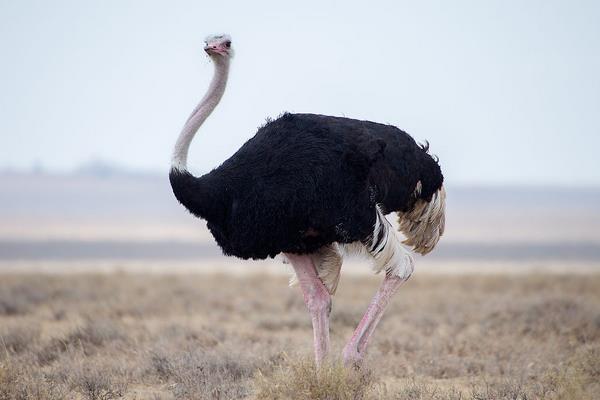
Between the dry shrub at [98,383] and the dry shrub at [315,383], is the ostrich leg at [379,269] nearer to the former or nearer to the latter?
the dry shrub at [315,383]

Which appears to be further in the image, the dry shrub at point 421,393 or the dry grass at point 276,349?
the dry grass at point 276,349

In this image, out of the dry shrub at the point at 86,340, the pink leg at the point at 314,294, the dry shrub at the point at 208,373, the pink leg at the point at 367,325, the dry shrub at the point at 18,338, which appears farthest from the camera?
the dry shrub at the point at 18,338

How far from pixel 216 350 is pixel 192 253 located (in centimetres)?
4333

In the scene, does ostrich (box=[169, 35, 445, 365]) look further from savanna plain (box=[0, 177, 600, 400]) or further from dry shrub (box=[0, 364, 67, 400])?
dry shrub (box=[0, 364, 67, 400])

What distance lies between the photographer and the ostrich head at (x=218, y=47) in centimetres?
782

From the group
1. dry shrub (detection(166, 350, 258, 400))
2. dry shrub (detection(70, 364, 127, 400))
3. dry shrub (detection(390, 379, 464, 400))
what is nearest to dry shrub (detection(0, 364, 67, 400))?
dry shrub (detection(70, 364, 127, 400))

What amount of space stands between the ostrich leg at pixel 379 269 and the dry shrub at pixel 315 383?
0.36m

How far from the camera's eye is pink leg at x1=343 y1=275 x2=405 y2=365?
742cm

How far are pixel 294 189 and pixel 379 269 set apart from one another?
0.98 metres

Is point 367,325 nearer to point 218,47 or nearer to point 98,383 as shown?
point 98,383

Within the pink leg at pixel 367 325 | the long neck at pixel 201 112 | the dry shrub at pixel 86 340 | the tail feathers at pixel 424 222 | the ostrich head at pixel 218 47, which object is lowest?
the dry shrub at pixel 86 340

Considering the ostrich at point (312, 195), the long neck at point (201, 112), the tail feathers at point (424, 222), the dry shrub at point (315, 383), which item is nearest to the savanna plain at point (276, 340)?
the dry shrub at point (315, 383)

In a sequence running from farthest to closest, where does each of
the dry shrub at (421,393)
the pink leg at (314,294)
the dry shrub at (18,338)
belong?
the dry shrub at (18,338) → the pink leg at (314,294) → the dry shrub at (421,393)

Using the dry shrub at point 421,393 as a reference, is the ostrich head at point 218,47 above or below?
above
